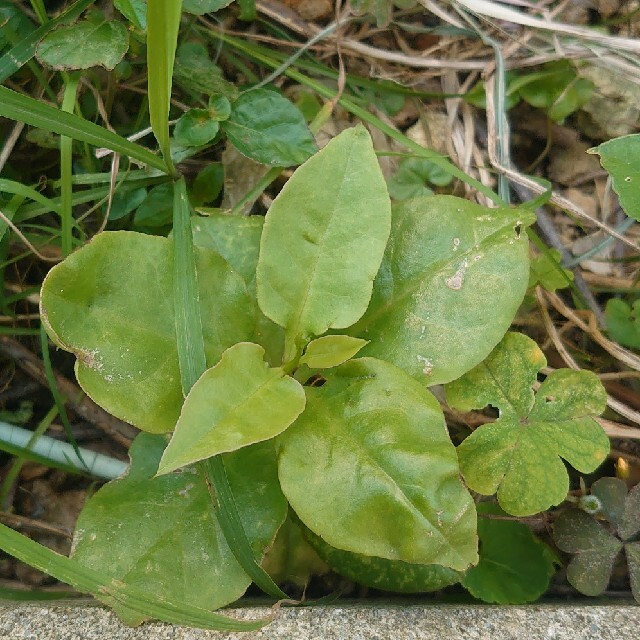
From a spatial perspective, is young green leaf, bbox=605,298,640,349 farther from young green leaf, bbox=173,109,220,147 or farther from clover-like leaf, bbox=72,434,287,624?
young green leaf, bbox=173,109,220,147

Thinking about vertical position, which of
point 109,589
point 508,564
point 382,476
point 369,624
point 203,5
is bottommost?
point 508,564

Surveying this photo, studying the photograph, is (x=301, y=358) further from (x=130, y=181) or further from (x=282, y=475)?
(x=130, y=181)

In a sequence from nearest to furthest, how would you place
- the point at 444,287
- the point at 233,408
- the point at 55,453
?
the point at 233,408, the point at 444,287, the point at 55,453

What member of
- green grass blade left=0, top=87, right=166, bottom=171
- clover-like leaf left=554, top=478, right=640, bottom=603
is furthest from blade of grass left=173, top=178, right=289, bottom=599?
clover-like leaf left=554, top=478, right=640, bottom=603

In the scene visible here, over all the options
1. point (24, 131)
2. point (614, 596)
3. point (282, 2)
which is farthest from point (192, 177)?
point (614, 596)

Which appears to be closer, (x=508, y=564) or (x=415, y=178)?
(x=508, y=564)

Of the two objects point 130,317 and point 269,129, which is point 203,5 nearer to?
point 269,129

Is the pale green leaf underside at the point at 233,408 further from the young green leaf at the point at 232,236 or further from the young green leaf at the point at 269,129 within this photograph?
the young green leaf at the point at 269,129

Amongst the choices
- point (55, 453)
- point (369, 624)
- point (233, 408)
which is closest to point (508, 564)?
point (369, 624)
